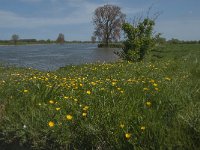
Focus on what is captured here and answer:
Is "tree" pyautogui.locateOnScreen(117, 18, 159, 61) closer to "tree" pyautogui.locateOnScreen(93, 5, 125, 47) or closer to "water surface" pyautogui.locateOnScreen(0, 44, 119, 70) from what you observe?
"water surface" pyautogui.locateOnScreen(0, 44, 119, 70)

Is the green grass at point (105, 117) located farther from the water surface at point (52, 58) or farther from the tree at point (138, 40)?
the water surface at point (52, 58)

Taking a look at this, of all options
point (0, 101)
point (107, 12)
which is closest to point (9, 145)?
→ point (0, 101)

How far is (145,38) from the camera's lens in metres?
17.8

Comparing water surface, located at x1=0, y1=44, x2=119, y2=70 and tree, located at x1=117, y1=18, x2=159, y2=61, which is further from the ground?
tree, located at x1=117, y1=18, x2=159, y2=61

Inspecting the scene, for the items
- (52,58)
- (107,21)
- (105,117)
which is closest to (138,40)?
(105,117)

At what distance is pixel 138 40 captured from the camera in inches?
695

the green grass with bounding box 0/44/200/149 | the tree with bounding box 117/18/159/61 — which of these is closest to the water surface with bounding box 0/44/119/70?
the tree with bounding box 117/18/159/61

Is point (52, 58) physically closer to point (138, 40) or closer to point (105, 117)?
point (138, 40)

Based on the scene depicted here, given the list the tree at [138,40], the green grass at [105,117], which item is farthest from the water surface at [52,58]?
the green grass at [105,117]

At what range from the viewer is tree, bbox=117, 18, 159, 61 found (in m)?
17.5

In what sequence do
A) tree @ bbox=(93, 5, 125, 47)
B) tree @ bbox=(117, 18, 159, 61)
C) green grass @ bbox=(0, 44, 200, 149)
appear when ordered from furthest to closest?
tree @ bbox=(93, 5, 125, 47) < tree @ bbox=(117, 18, 159, 61) < green grass @ bbox=(0, 44, 200, 149)

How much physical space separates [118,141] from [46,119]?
47.6 inches

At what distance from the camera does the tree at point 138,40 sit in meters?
17.5

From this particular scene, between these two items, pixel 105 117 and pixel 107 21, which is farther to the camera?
pixel 107 21
